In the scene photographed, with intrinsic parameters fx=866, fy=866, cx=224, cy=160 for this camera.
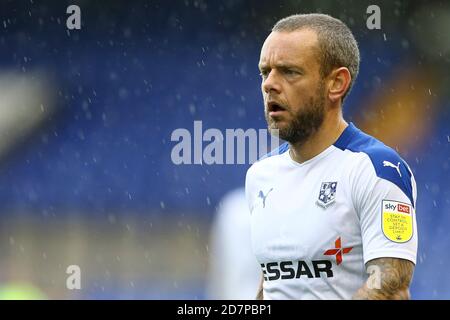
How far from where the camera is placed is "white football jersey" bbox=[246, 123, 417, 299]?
280 cm

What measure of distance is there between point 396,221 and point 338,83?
1.94 ft

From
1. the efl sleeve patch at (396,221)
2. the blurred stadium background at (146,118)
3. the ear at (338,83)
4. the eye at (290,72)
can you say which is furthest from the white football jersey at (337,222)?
the blurred stadium background at (146,118)

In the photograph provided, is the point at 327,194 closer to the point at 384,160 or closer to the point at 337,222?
the point at 337,222

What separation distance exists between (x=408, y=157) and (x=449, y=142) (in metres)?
0.38

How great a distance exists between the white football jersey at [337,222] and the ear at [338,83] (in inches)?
5.3

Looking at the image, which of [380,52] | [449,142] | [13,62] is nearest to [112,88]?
[13,62]

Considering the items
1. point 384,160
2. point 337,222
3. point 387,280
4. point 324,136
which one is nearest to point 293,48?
point 324,136

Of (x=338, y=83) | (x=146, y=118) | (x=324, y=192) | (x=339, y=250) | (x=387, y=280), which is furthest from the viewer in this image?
(x=146, y=118)

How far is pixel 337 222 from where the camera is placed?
289 cm

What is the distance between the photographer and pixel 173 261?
7285 millimetres

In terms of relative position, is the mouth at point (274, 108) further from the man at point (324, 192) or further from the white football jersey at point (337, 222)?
the white football jersey at point (337, 222)

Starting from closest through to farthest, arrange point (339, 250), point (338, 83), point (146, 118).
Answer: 1. point (339, 250)
2. point (338, 83)
3. point (146, 118)
